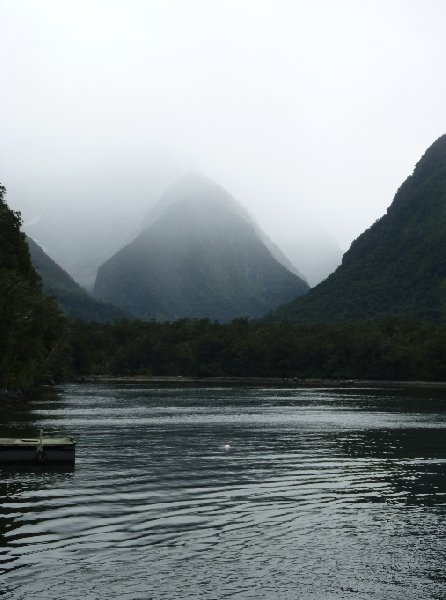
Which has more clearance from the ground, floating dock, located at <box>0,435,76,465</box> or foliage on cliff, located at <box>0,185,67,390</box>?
foliage on cliff, located at <box>0,185,67,390</box>

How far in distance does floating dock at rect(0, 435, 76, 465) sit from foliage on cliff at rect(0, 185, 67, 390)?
63059 mm

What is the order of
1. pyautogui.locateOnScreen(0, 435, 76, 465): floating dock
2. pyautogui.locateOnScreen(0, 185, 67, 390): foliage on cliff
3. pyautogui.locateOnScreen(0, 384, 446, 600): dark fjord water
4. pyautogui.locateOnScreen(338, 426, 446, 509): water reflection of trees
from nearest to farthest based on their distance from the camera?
pyautogui.locateOnScreen(0, 384, 446, 600): dark fjord water, pyautogui.locateOnScreen(338, 426, 446, 509): water reflection of trees, pyautogui.locateOnScreen(0, 435, 76, 465): floating dock, pyautogui.locateOnScreen(0, 185, 67, 390): foliage on cliff

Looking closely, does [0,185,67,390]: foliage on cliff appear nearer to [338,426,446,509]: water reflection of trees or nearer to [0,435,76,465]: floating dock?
[338,426,446,509]: water reflection of trees

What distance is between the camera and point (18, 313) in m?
117

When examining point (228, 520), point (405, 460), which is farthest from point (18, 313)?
point (228, 520)

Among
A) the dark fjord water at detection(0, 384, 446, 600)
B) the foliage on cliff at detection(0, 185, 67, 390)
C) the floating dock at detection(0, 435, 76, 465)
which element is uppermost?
the foliage on cliff at detection(0, 185, 67, 390)

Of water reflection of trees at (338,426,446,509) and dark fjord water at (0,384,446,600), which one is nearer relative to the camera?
dark fjord water at (0,384,446,600)

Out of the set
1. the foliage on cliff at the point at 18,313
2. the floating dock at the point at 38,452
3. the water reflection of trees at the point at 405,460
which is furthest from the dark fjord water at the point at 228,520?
the foliage on cliff at the point at 18,313

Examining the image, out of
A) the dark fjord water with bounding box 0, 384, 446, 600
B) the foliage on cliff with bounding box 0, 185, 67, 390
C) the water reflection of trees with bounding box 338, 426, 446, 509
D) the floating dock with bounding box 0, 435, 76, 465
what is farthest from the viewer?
the foliage on cliff with bounding box 0, 185, 67, 390

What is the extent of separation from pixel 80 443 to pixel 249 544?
1571 inches

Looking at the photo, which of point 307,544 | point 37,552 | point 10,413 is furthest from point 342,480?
point 10,413

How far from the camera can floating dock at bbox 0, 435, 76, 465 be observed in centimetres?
5356

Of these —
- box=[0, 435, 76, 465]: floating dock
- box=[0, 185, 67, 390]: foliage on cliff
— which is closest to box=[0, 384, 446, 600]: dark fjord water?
box=[0, 435, 76, 465]: floating dock

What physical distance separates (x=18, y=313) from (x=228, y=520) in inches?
3386
